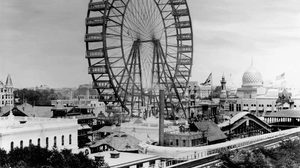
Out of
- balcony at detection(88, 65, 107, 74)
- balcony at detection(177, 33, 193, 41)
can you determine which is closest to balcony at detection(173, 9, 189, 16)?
balcony at detection(177, 33, 193, 41)

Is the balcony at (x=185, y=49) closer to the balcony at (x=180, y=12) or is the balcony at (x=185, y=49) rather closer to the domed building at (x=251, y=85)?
the balcony at (x=180, y=12)

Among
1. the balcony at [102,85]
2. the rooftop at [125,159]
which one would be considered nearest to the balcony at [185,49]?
the balcony at [102,85]

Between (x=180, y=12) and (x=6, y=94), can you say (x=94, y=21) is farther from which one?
(x=6, y=94)

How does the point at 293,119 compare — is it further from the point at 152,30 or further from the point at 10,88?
→ the point at 10,88

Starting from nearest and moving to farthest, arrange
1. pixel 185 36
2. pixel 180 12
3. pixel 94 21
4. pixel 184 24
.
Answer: pixel 94 21
pixel 180 12
pixel 184 24
pixel 185 36

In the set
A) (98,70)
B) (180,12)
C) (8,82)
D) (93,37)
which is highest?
(180,12)

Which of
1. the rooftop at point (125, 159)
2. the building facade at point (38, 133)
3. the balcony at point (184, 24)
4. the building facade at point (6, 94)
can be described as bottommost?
the rooftop at point (125, 159)

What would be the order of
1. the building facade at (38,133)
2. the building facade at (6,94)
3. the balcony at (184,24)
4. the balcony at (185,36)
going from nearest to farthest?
the building facade at (38,133) < the balcony at (184,24) < the balcony at (185,36) < the building facade at (6,94)

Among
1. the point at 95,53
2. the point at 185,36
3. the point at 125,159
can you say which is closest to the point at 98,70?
the point at 95,53

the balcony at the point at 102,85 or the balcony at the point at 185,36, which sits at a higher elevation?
the balcony at the point at 185,36

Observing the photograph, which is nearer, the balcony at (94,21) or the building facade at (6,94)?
the balcony at (94,21)
